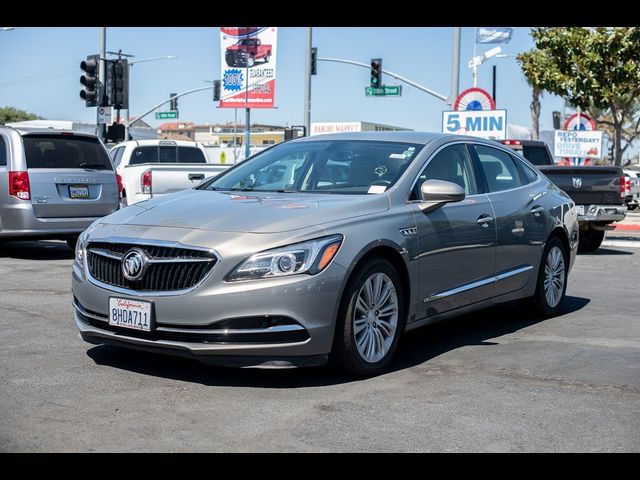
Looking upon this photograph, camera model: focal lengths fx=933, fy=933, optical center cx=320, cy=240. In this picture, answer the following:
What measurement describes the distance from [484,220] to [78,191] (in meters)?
7.05

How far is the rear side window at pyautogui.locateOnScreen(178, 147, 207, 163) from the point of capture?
2014 centimetres

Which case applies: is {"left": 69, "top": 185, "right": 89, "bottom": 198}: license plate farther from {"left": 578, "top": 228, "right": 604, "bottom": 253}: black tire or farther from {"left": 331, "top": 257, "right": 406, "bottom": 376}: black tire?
{"left": 578, "top": 228, "right": 604, "bottom": 253}: black tire

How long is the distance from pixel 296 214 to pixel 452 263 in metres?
1.49

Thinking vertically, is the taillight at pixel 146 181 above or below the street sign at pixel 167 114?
below

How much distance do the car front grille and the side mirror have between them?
5.73 ft

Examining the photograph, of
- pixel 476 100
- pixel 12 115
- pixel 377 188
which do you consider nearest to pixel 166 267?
pixel 377 188

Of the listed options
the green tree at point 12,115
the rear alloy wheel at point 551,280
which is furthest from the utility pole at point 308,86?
the green tree at point 12,115

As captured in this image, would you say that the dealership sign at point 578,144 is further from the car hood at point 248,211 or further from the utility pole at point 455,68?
the car hood at point 248,211

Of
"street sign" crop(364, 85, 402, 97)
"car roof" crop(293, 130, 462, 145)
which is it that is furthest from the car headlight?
"street sign" crop(364, 85, 402, 97)

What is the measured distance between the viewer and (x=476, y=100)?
62.3 ft

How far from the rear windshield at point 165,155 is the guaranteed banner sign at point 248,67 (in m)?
18.3

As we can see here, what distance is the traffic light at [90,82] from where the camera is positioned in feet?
74.1
